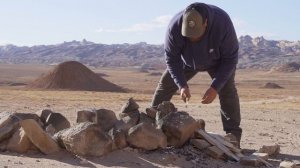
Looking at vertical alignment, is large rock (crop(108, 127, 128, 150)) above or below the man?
below

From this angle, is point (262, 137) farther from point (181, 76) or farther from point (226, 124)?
point (181, 76)

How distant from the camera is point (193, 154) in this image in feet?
20.4

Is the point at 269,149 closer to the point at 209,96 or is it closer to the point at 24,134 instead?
the point at 209,96

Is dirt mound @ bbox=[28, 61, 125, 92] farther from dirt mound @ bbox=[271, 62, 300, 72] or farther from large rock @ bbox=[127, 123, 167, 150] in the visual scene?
dirt mound @ bbox=[271, 62, 300, 72]

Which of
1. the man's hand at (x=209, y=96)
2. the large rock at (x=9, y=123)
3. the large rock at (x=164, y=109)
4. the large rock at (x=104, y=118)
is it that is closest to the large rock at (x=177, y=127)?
the large rock at (x=164, y=109)

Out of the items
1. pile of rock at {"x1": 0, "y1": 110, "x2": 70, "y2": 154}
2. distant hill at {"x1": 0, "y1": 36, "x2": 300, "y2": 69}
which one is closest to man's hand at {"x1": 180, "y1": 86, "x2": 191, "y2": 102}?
pile of rock at {"x1": 0, "y1": 110, "x2": 70, "y2": 154}

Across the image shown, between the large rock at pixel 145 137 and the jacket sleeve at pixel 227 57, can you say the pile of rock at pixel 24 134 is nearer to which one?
the large rock at pixel 145 137

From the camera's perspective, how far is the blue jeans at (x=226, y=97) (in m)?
Answer: 7.07

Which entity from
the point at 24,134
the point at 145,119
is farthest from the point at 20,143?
the point at 145,119

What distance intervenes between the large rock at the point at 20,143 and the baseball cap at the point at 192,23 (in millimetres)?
1921

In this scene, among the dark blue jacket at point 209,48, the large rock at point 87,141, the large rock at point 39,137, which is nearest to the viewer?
the large rock at point 87,141

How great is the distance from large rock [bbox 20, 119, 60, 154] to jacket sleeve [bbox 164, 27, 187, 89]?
1455 millimetres

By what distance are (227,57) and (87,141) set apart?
68.9 inches

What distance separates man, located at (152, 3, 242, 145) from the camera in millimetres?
5992
